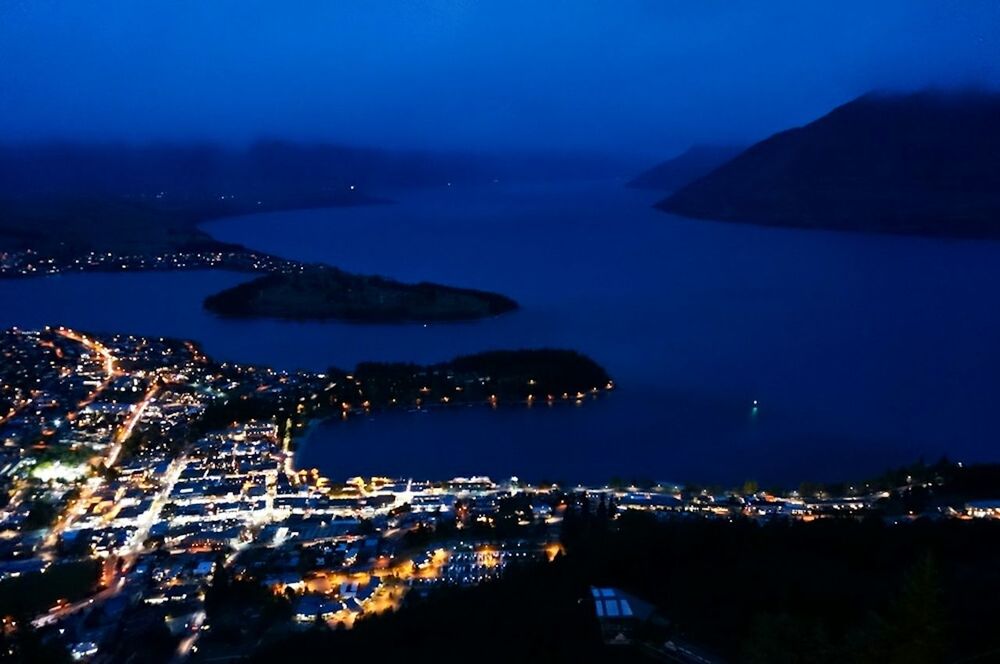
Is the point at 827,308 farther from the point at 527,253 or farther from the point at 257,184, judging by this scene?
the point at 257,184

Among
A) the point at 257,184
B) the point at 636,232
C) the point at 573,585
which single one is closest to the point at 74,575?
the point at 573,585

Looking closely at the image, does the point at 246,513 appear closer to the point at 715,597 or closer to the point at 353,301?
the point at 715,597

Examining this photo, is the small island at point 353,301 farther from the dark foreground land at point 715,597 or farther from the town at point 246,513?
the dark foreground land at point 715,597

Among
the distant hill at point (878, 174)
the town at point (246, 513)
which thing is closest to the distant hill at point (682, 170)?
the distant hill at point (878, 174)

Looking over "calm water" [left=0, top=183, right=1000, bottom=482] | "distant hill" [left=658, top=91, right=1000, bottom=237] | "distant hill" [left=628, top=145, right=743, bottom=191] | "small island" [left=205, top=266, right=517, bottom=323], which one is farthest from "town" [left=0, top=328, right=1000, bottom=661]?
"distant hill" [left=628, top=145, right=743, bottom=191]

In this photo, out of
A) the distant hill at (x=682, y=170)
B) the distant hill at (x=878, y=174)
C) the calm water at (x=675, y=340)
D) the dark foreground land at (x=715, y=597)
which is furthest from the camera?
the distant hill at (x=682, y=170)

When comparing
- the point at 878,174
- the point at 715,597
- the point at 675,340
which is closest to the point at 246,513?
the point at 715,597
